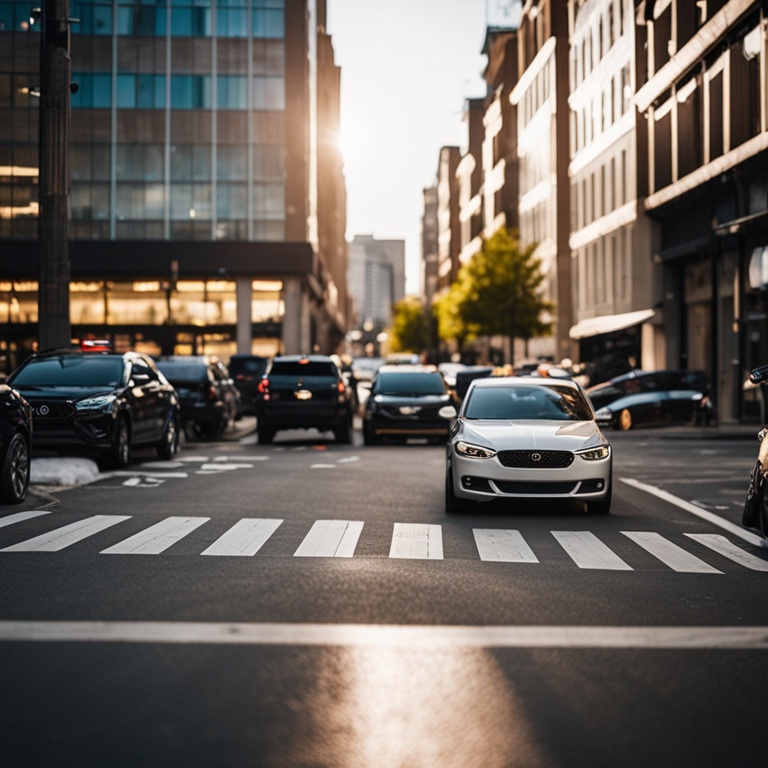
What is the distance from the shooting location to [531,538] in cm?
1216

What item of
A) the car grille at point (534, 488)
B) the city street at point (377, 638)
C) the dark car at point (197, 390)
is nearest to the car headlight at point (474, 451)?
the car grille at point (534, 488)

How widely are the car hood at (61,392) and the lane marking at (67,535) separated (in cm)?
626

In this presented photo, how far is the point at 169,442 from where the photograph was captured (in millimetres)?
22844

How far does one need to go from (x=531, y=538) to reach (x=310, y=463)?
10.3m

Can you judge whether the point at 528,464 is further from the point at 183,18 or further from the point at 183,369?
the point at 183,18

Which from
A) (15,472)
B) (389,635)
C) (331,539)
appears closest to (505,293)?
(15,472)

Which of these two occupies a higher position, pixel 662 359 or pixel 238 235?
pixel 238 235

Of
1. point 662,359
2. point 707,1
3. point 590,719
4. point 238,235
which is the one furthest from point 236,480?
point 238,235

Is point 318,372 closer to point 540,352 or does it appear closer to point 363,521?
point 363,521

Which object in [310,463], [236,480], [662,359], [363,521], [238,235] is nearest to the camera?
[363,521]

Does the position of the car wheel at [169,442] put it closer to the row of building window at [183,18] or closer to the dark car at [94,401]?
the dark car at [94,401]

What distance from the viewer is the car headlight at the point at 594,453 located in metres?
14.0

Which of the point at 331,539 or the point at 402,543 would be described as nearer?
the point at 402,543

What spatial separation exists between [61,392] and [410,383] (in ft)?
34.9
